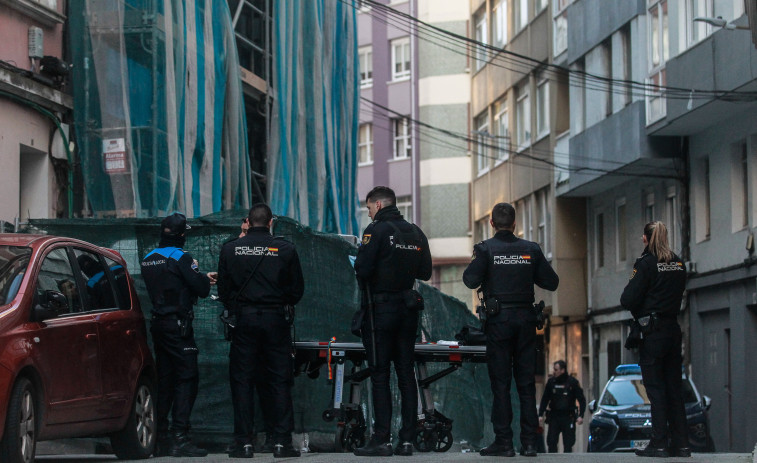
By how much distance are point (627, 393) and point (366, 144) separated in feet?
107

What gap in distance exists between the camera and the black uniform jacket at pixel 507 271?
11.1 meters

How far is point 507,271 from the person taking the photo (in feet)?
36.4

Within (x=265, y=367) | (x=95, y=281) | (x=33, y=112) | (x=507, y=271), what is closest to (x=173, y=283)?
(x=95, y=281)

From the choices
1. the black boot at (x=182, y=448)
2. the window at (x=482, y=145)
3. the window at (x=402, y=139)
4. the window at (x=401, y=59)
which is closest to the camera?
the black boot at (x=182, y=448)

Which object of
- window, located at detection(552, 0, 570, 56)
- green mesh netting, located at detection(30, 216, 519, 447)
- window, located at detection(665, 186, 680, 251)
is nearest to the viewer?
green mesh netting, located at detection(30, 216, 519, 447)

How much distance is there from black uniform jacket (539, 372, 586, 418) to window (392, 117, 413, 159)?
1148 inches

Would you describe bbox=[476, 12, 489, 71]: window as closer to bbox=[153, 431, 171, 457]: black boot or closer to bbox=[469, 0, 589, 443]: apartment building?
bbox=[469, 0, 589, 443]: apartment building

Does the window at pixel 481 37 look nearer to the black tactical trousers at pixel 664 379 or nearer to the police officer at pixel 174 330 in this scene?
the black tactical trousers at pixel 664 379

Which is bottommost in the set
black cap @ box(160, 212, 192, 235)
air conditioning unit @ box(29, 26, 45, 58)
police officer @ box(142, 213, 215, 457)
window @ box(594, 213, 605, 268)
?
police officer @ box(142, 213, 215, 457)

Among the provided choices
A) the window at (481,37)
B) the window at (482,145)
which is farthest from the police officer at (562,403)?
the window at (481,37)

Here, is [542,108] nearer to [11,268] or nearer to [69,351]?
[69,351]

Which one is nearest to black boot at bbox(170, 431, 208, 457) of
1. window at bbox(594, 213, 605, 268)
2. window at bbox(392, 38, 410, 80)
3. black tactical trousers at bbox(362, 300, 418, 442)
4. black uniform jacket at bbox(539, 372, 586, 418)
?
black tactical trousers at bbox(362, 300, 418, 442)

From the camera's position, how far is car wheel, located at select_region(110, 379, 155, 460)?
36.2ft

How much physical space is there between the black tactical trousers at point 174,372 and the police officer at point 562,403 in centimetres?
1255
